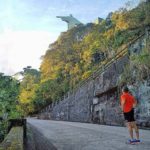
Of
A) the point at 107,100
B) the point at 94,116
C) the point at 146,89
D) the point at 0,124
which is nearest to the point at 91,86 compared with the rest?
the point at 94,116

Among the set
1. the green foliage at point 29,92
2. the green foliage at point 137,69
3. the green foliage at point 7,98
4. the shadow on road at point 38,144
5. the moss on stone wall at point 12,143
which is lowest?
the shadow on road at point 38,144

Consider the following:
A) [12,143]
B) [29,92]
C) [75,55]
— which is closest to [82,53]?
[75,55]

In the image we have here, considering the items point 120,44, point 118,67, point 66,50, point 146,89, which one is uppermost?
point 66,50

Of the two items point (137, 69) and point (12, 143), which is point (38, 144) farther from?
point (137, 69)


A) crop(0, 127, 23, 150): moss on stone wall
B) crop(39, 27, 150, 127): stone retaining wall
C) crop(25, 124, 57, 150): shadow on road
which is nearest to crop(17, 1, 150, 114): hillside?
crop(39, 27, 150, 127): stone retaining wall

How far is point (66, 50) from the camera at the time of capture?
5522 centimetres

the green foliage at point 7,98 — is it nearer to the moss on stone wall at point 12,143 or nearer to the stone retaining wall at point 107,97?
the moss on stone wall at point 12,143

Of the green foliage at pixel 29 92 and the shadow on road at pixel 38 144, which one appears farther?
the green foliage at pixel 29 92

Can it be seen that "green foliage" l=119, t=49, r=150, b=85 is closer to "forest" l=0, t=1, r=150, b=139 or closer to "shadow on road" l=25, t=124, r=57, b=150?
"forest" l=0, t=1, r=150, b=139

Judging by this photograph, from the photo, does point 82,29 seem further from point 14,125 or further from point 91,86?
point 14,125

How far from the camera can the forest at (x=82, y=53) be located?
88.5 feet

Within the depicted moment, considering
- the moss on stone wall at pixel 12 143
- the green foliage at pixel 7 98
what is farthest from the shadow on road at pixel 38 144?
the moss on stone wall at pixel 12 143

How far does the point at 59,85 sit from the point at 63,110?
1274cm

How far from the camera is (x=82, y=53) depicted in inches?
1984
